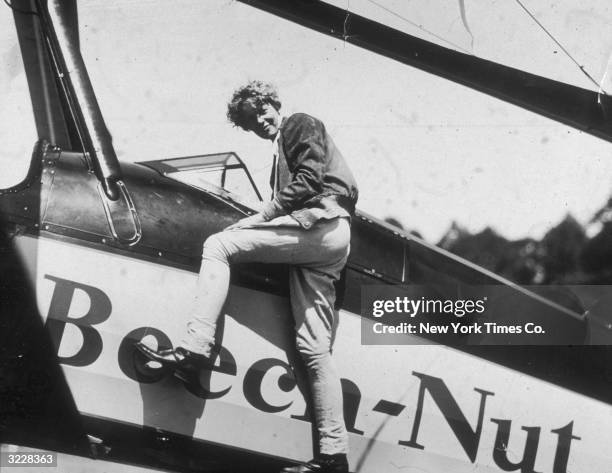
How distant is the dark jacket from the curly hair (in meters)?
0.12

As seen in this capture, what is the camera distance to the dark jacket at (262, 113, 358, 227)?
201cm

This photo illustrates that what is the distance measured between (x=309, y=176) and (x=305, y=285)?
0.41m

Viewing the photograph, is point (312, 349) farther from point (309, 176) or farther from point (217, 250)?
point (309, 176)

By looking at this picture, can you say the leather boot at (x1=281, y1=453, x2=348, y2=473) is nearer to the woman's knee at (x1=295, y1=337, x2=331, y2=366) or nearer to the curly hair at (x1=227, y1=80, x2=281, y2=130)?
the woman's knee at (x1=295, y1=337, x2=331, y2=366)

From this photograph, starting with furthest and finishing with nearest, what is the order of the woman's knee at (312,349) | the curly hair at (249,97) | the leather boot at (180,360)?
the curly hair at (249,97)
the woman's knee at (312,349)
the leather boot at (180,360)

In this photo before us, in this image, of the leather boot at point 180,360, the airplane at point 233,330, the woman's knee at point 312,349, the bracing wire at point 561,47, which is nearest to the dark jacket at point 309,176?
the airplane at point 233,330

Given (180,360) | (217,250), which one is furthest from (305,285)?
(180,360)

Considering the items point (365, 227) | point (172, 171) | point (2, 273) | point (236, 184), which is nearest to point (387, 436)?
point (365, 227)

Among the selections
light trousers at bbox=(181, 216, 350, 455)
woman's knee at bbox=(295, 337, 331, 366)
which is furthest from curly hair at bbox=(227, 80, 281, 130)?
woman's knee at bbox=(295, 337, 331, 366)

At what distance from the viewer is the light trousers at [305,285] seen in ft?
6.48

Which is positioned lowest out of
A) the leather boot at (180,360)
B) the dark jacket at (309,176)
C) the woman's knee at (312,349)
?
the leather boot at (180,360)

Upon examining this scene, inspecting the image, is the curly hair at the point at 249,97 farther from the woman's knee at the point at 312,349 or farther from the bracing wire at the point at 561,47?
the bracing wire at the point at 561,47

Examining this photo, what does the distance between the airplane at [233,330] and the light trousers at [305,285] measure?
75 mm

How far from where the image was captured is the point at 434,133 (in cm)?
221
